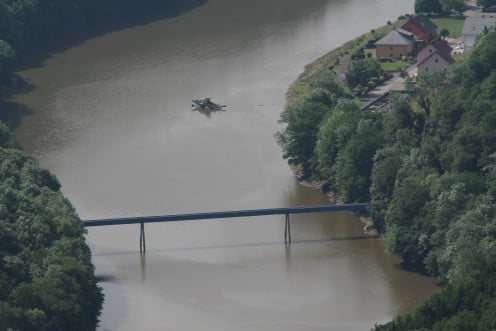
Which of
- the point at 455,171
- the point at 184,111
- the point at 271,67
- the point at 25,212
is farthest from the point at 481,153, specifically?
the point at 271,67

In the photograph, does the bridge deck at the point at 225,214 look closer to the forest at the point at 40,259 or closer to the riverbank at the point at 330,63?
the forest at the point at 40,259

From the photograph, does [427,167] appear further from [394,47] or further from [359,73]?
[394,47]

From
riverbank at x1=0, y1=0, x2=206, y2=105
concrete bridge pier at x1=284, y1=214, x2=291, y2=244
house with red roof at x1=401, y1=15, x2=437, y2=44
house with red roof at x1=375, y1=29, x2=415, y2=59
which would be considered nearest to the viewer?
concrete bridge pier at x1=284, y1=214, x2=291, y2=244

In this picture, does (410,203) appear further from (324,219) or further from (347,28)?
(347,28)

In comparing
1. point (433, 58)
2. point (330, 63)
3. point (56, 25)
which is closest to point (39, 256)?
point (433, 58)

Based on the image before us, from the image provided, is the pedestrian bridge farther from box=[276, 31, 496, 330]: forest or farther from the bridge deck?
box=[276, 31, 496, 330]: forest

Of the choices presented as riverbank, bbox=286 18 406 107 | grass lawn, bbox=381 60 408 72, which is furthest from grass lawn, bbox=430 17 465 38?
grass lawn, bbox=381 60 408 72
